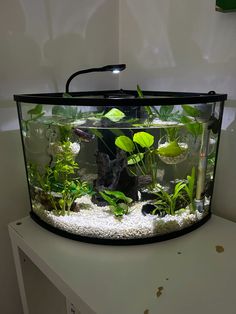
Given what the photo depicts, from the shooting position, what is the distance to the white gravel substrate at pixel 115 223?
2.23 ft

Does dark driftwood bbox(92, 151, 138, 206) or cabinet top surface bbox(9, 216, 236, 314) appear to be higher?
dark driftwood bbox(92, 151, 138, 206)

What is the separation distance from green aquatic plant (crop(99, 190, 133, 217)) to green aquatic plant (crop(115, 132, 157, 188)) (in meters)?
0.08

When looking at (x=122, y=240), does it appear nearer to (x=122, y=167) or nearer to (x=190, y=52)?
(x=122, y=167)

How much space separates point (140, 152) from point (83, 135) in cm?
16

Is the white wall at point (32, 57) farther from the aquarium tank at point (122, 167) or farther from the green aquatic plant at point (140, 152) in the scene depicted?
the green aquatic plant at point (140, 152)

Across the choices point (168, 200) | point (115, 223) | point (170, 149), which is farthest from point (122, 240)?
point (170, 149)

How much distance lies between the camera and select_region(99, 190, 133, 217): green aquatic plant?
71 centimetres

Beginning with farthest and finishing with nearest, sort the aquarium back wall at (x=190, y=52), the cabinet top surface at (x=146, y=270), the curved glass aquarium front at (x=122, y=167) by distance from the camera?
the aquarium back wall at (x=190, y=52)
the curved glass aquarium front at (x=122, y=167)
the cabinet top surface at (x=146, y=270)

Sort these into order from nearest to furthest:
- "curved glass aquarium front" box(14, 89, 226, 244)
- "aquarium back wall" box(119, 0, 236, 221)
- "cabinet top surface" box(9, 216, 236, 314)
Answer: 1. "cabinet top surface" box(9, 216, 236, 314)
2. "curved glass aquarium front" box(14, 89, 226, 244)
3. "aquarium back wall" box(119, 0, 236, 221)

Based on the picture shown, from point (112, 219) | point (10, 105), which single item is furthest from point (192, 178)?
point (10, 105)

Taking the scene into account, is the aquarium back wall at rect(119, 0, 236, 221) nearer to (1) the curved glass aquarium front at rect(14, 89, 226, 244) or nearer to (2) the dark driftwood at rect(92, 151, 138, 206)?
(1) the curved glass aquarium front at rect(14, 89, 226, 244)

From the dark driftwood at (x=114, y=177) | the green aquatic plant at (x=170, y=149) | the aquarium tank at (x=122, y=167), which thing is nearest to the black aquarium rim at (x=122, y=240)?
the aquarium tank at (x=122, y=167)

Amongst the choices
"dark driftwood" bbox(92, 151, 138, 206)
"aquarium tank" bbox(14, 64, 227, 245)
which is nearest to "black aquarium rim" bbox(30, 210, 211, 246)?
"aquarium tank" bbox(14, 64, 227, 245)

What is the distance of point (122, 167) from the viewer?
2.36 ft
